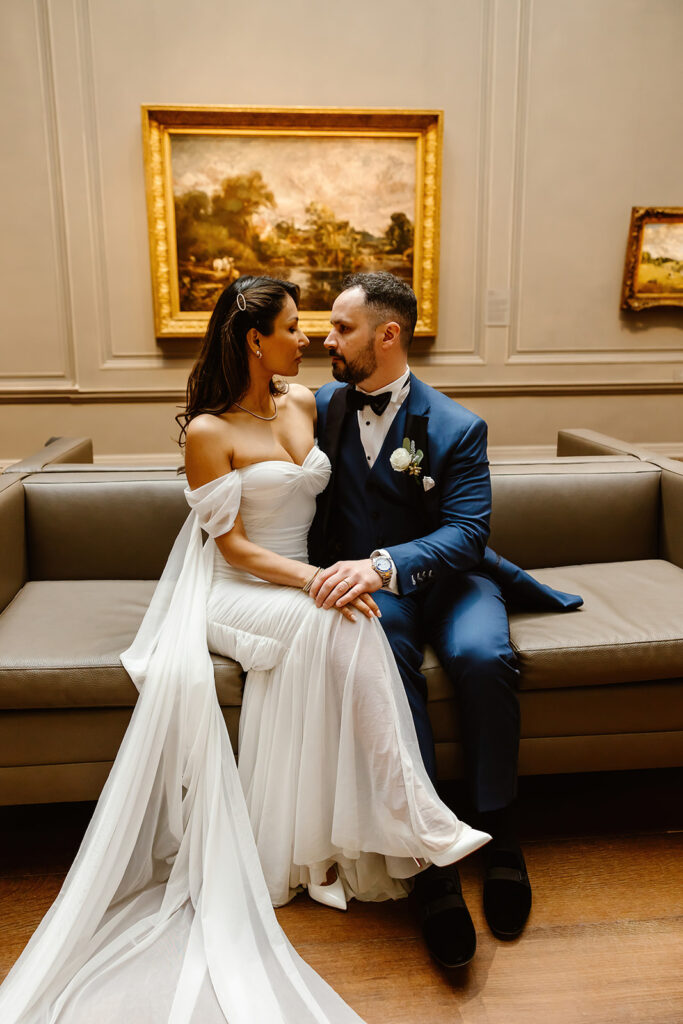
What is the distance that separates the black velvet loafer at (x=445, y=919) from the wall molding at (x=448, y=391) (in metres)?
3.35

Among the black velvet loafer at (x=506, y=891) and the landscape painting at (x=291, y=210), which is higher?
the landscape painting at (x=291, y=210)

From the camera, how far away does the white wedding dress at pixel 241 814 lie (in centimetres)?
162

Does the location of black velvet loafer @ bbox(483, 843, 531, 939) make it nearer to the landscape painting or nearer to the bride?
the bride

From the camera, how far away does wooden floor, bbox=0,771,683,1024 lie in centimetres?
161

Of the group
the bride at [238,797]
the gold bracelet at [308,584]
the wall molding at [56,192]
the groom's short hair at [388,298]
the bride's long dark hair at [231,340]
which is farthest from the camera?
the wall molding at [56,192]

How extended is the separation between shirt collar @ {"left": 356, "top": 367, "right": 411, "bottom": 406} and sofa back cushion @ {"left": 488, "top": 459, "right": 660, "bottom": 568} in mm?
568

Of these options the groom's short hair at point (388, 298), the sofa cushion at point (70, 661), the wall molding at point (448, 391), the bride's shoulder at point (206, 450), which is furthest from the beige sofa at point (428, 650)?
the wall molding at point (448, 391)

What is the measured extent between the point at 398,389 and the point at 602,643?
3.21 ft

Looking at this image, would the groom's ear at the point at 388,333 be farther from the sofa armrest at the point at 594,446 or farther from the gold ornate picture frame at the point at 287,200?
the gold ornate picture frame at the point at 287,200

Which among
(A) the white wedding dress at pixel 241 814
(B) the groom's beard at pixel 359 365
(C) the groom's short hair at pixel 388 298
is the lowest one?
(A) the white wedding dress at pixel 241 814

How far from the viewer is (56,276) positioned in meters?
4.38

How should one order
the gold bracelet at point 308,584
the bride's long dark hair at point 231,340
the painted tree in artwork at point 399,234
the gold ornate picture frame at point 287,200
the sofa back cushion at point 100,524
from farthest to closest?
the painted tree in artwork at point 399,234 < the gold ornate picture frame at point 287,200 < the sofa back cushion at point 100,524 < the bride's long dark hair at point 231,340 < the gold bracelet at point 308,584

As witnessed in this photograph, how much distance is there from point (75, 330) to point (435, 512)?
3.06 meters

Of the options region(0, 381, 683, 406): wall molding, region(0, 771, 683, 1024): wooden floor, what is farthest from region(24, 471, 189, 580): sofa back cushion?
region(0, 381, 683, 406): wall molding
